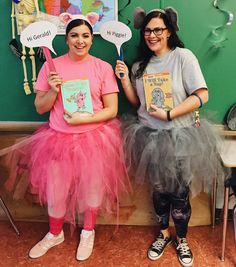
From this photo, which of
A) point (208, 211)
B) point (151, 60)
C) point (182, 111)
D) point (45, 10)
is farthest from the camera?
point (208, 211)

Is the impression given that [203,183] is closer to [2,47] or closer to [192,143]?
[192,143]

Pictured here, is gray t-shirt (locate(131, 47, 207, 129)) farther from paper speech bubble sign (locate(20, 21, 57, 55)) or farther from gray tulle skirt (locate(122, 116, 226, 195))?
paper speech bubble sign (locate(20, 21, 57, 55))

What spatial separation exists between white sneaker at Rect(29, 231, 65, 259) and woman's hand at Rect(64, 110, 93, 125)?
685mm

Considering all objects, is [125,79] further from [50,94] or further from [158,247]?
[158,247]

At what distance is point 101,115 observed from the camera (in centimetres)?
173

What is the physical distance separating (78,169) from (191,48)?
3.04 feet

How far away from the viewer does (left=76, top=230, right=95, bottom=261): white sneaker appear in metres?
1.85

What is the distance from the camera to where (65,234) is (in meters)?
2.04

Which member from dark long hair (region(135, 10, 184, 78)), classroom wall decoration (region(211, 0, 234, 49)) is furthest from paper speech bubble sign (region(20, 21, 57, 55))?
classroom wall decoration (region(211, 0, 234, 49))

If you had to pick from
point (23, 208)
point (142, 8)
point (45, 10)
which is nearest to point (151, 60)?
A: point (142, 8)

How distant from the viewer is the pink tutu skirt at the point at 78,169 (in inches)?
67.9

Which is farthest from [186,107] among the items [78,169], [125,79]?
[78,169]

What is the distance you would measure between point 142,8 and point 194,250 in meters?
1.37

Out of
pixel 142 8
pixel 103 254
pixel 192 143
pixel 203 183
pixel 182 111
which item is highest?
pixel 142 8
